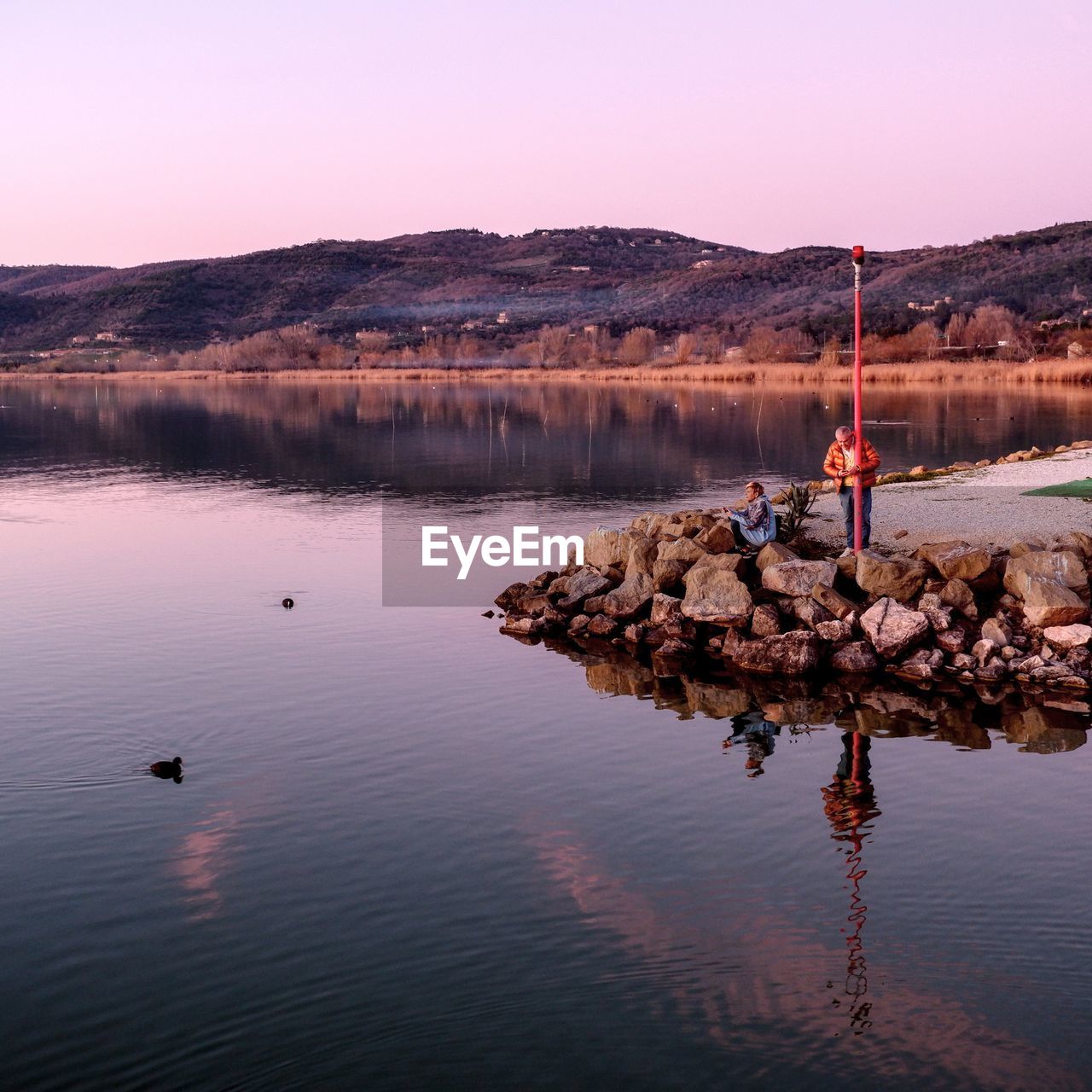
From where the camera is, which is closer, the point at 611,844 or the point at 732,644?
the point at 611,844

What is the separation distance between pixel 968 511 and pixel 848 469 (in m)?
4.40

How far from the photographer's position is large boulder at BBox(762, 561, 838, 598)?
63.0 ft

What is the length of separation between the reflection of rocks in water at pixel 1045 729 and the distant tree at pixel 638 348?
117m

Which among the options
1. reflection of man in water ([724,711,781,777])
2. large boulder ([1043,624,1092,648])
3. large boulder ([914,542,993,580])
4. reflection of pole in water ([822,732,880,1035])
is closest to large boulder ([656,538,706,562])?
large boulder ([914,542,993,580])

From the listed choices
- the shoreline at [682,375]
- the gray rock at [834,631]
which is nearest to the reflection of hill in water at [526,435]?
the shoreline at [682,375]

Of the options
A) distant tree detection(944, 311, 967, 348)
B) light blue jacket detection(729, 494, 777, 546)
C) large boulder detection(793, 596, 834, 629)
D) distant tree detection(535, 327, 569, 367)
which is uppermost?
distant tree detection(535, 327, 569, 367)

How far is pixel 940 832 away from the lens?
1236cm

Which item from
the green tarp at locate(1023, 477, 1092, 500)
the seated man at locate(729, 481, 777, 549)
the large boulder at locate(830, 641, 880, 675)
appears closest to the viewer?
the large boulder at locate(830, 641, 880, 675)

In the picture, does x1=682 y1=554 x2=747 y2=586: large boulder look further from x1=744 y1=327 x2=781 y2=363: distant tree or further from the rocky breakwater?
x1=744 y1=327 x2=781 y2=363: distant tree

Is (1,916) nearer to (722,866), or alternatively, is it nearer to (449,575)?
(722,866)

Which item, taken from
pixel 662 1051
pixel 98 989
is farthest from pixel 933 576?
pixel 98 989

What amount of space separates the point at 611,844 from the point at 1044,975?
3.74 m

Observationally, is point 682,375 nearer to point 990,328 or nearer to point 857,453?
point 990,328

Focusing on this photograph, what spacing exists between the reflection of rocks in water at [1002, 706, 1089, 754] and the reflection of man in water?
253cm
